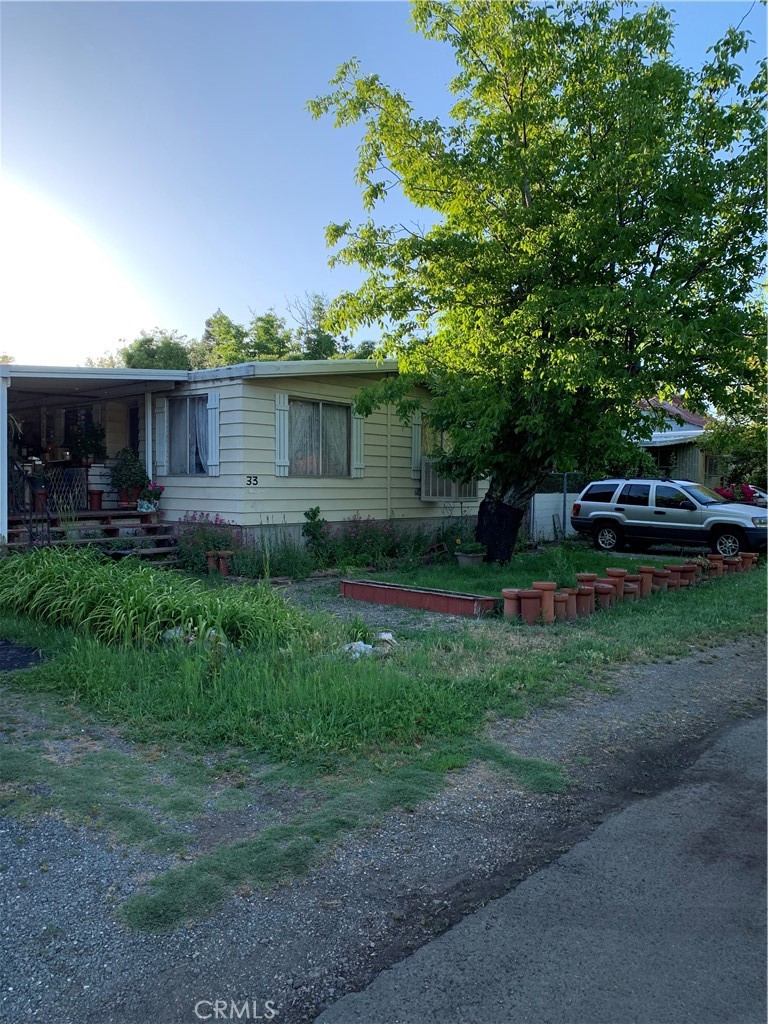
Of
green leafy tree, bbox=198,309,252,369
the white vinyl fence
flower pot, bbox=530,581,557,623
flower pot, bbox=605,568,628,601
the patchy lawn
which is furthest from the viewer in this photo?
green leafy tree, bbox=198,309,252,369

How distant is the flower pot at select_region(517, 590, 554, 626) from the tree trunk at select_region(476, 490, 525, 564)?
4.53m

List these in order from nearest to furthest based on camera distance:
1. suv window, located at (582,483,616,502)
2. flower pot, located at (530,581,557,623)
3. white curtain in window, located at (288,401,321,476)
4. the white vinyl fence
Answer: flower pot, located at (530,581,557,623) → white curtain in window, located at (288,401,321,476) → suv window, located at (582,483,616,502) → the white vinyl fence

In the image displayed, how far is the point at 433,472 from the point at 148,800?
12.7m

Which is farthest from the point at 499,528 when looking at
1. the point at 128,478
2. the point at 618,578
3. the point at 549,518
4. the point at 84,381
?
the point at 549,518

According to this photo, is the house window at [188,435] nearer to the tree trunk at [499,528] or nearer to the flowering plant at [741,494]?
the tree trunk at [499,528]

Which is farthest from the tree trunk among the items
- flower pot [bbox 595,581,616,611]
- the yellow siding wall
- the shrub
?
the shrub

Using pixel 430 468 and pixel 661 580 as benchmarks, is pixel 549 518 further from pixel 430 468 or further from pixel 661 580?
pixel 661 580

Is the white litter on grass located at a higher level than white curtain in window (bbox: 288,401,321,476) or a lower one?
lower

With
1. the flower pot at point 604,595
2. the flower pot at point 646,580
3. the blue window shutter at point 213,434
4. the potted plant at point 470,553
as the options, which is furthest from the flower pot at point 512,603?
the blue window shutter at point 213,434

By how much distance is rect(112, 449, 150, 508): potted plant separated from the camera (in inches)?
553

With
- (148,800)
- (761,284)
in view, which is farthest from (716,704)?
(761,284)

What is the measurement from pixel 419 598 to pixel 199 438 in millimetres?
5591

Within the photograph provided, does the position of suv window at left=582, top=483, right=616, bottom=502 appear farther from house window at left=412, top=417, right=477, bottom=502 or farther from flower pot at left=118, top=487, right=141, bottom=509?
flower pot at left=118, top=487, right=141, bottom=509

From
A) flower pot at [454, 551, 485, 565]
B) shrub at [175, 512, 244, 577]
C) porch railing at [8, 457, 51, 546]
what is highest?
porch railing at [8, 457, 51, 546]
